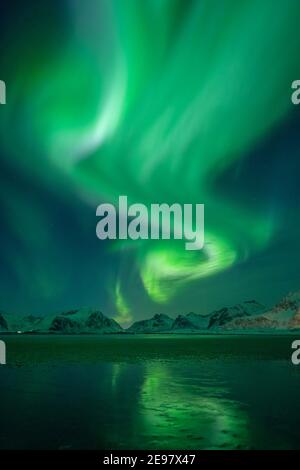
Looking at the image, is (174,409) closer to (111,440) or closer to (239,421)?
(239,421)

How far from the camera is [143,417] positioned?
1089 inches

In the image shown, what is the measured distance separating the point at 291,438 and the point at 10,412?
57.4 ft

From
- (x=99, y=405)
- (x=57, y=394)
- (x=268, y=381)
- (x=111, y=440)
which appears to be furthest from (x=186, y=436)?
(x=268, y=381)

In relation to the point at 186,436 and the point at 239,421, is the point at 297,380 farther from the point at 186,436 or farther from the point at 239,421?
the point at 186,436

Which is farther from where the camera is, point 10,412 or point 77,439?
point 10,412

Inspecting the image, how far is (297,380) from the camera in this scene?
46562 mm

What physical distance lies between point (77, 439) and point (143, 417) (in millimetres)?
5977

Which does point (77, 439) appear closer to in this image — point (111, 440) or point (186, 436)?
point (111, 440)
